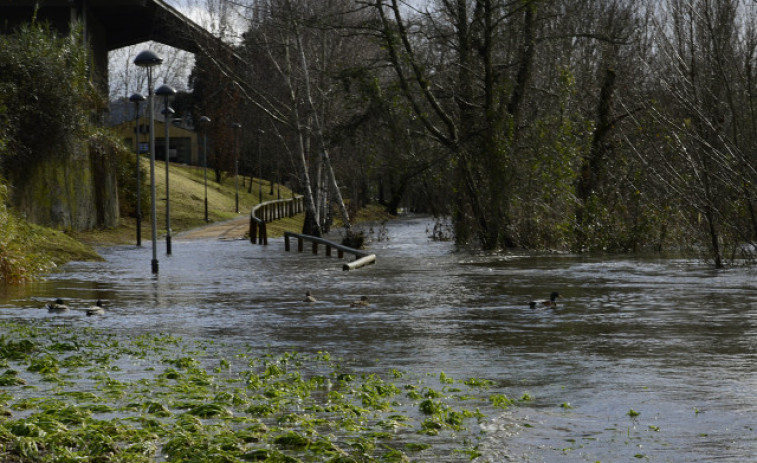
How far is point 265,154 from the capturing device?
83.2 meters

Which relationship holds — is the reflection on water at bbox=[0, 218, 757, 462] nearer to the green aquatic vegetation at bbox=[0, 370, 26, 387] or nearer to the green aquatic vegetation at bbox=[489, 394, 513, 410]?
the green aquatic vegetation at bbox=[489, 394, 513, 410]

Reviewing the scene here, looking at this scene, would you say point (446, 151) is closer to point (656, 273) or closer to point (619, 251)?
point (619, 251)

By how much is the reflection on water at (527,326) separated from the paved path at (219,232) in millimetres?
13270

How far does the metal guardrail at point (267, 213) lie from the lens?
3944cm

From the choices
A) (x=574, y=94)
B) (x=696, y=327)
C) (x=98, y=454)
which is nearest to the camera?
(x=98, y=454)

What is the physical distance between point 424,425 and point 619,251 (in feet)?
73.6

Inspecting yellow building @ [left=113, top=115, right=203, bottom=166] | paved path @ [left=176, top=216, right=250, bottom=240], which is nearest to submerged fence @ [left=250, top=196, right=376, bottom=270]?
paved path @ [left=176, top=216, right=250, bottom=240]

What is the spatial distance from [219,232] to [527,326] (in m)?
32.2

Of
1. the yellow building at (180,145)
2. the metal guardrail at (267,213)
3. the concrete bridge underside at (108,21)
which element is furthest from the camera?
the yellow building at (180,145)

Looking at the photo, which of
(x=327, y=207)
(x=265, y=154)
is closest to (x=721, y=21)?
(x=327, y=207)

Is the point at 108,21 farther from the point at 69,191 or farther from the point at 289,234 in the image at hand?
the point at 289,234

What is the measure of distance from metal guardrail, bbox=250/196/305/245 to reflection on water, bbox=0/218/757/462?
974cm

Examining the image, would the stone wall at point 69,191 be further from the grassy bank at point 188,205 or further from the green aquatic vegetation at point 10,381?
the green aquatic vegetation at point 10,381

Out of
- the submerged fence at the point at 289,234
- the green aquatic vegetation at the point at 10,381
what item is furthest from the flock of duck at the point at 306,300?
the submerged fence at the point at 289,234
